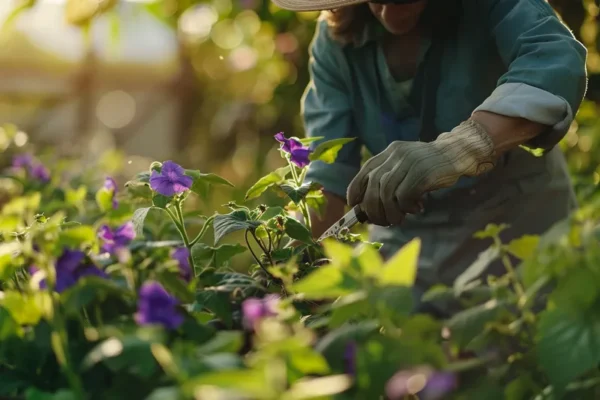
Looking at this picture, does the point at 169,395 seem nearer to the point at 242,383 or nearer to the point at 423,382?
the point at 242,383

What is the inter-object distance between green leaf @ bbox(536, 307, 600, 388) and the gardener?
0.69m

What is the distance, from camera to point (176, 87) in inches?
361

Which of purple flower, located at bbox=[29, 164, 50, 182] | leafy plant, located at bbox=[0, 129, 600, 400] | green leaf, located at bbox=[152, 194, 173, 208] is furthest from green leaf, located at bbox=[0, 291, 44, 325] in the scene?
purple flower, located at bbox=[29, 164, 50, 182]

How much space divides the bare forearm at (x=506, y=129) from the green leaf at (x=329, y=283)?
0.66 metres

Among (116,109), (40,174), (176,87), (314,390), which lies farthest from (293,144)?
(116,109)

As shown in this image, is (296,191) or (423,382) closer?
(423,382)

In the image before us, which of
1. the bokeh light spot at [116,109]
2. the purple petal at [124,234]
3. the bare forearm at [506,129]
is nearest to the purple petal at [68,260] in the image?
the purple petal at [124,234]

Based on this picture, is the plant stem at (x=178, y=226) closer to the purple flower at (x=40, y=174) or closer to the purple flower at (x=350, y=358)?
the purple flower at (x=350, y=358)

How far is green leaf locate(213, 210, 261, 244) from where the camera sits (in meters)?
1.31

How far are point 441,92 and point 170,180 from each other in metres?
0.90

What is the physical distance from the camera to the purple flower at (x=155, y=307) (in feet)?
3.06

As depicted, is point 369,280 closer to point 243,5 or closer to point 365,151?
point 365,151

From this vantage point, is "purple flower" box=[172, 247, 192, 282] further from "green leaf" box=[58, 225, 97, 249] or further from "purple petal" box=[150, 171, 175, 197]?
"purple petal" box=[150, 171, 175, 197]

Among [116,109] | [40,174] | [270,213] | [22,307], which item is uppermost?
[22,307]
